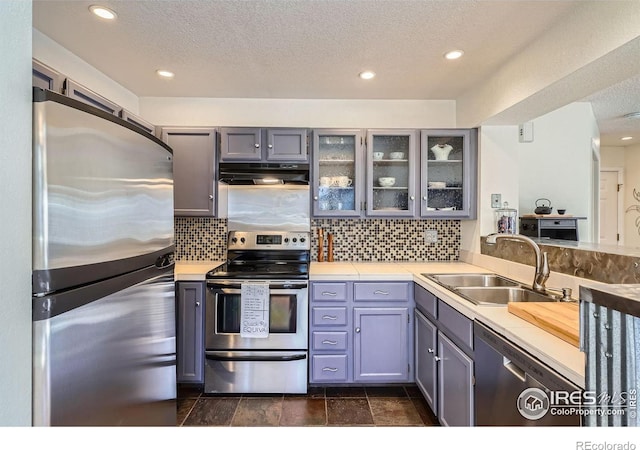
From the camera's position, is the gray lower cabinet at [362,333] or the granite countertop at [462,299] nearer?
the granite countertop at [462,299]

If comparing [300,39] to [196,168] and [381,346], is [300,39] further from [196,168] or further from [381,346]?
[381,346]

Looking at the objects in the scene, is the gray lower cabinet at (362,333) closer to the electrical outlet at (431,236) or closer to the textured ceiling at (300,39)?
the electrical outlet at (431,236)

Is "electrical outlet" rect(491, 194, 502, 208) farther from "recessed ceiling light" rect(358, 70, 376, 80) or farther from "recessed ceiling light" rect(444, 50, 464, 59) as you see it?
"recessed ceiling light" rect(358, 70, 376, 80)

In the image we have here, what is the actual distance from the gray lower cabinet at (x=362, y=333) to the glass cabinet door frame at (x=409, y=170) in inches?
25.1

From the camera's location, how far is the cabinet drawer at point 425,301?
78.5 inches

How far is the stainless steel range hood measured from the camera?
8.50 feet

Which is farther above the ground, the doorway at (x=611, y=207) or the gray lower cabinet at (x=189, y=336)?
the doorway at (x=611, y=207)

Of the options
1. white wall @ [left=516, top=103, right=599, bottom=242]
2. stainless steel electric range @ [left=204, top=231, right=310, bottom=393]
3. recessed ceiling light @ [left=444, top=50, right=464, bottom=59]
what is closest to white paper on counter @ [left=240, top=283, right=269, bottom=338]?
stainless steel electric range @ [left=204, top=231, right=310, bottom=393]

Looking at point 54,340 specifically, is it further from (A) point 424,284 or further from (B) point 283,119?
(B) point 283,119

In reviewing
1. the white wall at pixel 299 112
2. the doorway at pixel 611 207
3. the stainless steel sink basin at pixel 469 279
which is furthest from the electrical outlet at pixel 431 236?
the doorway at pixel 611 207

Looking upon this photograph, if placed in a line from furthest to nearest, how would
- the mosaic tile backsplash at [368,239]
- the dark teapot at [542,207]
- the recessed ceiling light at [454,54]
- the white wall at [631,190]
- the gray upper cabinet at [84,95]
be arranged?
the white wall at [631,190]
the mosaic tile backsplash at [368,239]
the dark teapot at [542,207]
the recessed ceiling light at [454,54]
the gray upper cabinet at [84,95]

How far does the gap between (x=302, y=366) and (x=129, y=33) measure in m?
2.39

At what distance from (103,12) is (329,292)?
2117 millimetres

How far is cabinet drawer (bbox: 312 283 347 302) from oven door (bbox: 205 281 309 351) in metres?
0.09
